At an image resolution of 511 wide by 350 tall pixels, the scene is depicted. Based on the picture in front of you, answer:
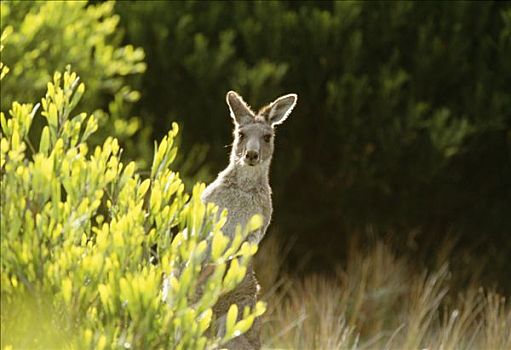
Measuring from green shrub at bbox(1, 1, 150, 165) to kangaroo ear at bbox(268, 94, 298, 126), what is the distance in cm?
373

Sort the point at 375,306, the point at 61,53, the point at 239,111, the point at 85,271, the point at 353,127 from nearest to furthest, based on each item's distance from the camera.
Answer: the point at 85,271, the point at 239,111, the point at 61,53, the point at 375,306, the point at 353,127

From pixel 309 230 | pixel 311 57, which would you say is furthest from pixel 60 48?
pixel 309 230

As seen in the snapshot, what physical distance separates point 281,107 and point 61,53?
456cm

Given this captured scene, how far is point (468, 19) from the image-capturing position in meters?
11.9

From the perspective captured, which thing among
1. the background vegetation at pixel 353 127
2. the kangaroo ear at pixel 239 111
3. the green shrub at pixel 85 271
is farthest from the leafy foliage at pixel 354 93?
the green shrub at pixel 85 271

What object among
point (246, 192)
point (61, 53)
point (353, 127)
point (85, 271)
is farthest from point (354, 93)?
point (85, 271)

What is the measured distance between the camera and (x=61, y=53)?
10.2 meters

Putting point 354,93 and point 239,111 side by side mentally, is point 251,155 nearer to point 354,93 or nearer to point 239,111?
point 239,111

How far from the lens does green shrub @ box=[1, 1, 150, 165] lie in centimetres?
957

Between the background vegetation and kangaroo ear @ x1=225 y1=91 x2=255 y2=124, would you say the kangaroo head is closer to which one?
kangaroo ear @ x1=225 y1=91 x2=255 y2=124

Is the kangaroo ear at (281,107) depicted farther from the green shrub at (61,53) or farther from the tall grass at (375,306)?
the green shrub at (61,53)

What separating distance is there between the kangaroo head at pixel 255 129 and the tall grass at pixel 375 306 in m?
2.83

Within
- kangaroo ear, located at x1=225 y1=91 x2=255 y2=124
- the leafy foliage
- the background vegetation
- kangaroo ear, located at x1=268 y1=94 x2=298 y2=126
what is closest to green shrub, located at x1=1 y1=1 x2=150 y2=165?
the background vegetation

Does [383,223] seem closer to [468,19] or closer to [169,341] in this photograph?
[468,19]
